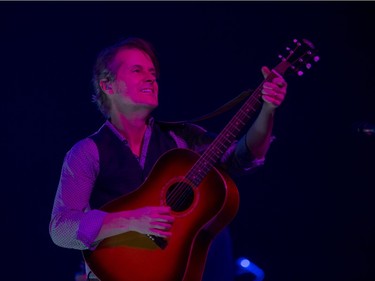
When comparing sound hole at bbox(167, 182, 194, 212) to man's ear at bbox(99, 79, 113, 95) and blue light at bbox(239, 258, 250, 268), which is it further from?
blue light at bbox(239, 258, 250, 268)

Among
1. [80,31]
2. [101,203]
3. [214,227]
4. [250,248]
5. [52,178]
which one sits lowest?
[250,248]

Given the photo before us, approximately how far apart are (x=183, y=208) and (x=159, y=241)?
0.61 ft

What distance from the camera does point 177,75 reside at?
3.46 m

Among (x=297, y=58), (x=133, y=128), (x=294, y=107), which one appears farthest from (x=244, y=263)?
(x=297, y=58)

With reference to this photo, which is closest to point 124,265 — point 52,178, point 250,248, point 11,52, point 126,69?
point 126,69

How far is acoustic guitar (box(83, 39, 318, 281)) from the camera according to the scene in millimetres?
1859

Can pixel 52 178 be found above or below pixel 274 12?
below

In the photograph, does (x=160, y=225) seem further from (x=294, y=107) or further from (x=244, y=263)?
(x=294, y=107)

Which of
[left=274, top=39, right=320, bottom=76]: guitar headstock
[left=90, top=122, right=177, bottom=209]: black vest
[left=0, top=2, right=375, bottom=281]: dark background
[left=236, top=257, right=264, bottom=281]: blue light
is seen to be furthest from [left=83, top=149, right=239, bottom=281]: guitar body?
[left=0, top=2, right=375, bottom=281]: dark background

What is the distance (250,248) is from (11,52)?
2.46 meters

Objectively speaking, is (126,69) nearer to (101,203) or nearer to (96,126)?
(101,203)

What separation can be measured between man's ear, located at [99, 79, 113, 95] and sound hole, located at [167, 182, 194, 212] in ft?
2.52

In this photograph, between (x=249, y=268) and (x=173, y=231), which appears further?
(x=249, y=268)

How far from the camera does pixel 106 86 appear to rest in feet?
7.96
